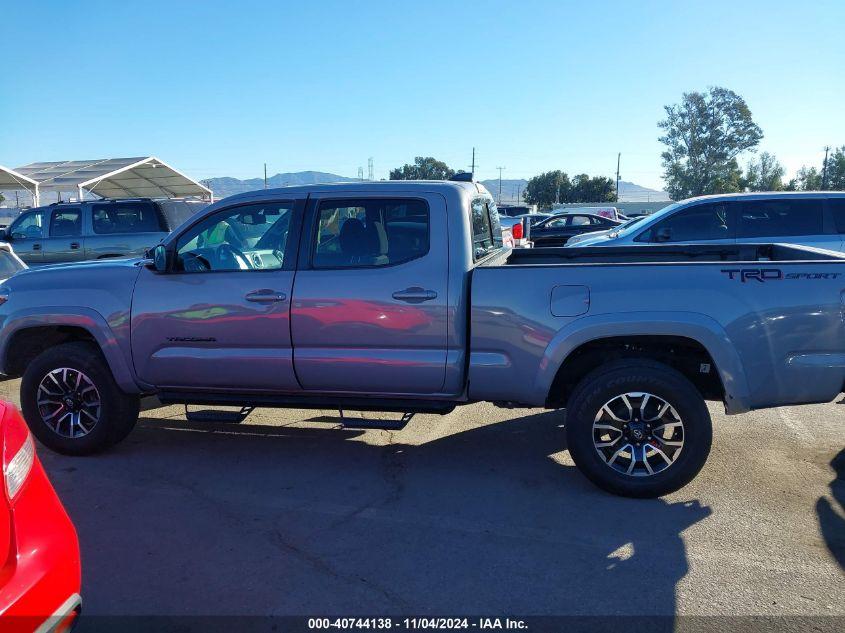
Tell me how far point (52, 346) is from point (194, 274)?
4.83ft

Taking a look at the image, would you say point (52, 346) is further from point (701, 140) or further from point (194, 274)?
point (701, 140)

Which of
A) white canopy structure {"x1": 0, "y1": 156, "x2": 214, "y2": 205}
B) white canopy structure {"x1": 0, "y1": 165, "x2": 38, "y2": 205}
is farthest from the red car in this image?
Result: white canopy structure {"x1": 0, "y1": 165, "x2": 38, "y2": 205}

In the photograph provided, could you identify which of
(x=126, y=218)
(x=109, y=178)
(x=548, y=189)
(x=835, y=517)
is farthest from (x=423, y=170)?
(x=835, y=517)

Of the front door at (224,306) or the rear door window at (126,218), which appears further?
Answer: the rear door window at (126,218)

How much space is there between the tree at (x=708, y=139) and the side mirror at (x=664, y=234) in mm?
68237

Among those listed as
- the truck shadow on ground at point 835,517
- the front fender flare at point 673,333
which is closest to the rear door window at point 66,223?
the front fender flare at point 673,333

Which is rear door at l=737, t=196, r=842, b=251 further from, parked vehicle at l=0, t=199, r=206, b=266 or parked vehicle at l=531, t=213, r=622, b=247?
parked vehicle at l=531, t=213, r=622, b=247

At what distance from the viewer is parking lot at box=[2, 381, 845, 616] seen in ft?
10.2

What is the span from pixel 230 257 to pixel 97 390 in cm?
138

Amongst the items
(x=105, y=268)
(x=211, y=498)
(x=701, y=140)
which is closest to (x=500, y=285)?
(x=211, y=498)

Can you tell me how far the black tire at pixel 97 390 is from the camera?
4.83 m

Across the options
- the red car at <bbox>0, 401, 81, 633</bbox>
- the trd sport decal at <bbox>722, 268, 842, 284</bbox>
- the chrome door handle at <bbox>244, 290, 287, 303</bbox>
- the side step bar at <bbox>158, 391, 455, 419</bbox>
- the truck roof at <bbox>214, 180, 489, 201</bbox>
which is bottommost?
the side step bar at <bbox>158, 391, 455, 419</bbox>

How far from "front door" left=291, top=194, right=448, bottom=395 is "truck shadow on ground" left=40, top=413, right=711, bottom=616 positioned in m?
0.72

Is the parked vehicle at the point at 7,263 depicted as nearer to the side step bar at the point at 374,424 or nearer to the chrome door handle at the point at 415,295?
the side step bar at the point at 374,424
